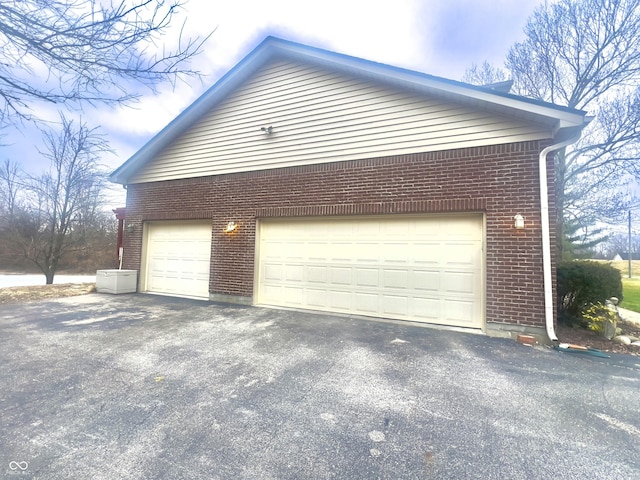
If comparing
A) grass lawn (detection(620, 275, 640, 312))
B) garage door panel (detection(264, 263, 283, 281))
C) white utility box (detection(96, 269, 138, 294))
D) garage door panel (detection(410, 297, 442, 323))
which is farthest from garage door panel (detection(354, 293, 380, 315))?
grass lawn (detection(620, 275, 640, 312))

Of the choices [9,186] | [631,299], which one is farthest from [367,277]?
[9,186]

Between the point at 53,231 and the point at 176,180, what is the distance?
1034cm

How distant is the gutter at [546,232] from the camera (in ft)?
15.6

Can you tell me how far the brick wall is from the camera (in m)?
5.05

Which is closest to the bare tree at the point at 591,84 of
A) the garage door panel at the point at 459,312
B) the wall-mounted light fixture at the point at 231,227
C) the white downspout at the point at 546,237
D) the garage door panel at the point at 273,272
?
the white downspout at the point at 546,237

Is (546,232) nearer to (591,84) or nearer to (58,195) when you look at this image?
(591,84)

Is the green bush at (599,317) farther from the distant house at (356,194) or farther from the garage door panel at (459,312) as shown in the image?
the garage door panel at (459,312)

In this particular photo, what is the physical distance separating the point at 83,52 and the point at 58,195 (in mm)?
14507

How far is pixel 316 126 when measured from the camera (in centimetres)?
680

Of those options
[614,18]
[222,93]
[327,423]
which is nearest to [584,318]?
[327,423]

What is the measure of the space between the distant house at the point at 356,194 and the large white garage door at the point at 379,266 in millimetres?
25

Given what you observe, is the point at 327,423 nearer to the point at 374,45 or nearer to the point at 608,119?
the point at 374,45

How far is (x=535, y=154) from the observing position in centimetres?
507

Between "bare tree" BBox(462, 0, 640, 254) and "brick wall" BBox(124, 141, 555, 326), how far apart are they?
526cm
